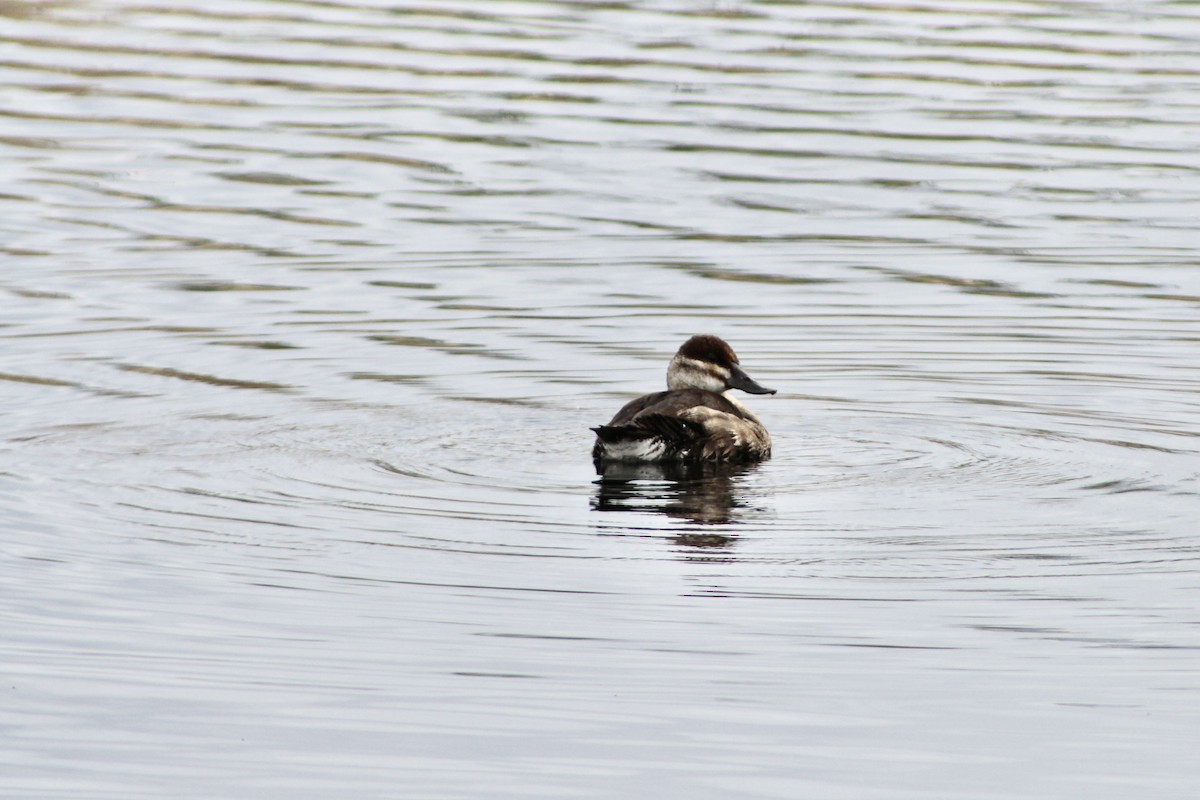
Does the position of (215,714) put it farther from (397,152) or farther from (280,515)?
(397,152)

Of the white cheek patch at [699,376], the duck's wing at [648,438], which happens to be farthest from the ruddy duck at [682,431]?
the white cheek patch at [699,376]

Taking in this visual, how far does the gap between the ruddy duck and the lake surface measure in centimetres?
24

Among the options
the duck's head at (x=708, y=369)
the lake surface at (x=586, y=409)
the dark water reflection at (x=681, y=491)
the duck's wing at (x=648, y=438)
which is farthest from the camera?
the duck's head at (x=708, y=369)

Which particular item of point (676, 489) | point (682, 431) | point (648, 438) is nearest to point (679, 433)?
point (682, 431)

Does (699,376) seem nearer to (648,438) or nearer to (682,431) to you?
(682,431)

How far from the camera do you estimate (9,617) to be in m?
8.51

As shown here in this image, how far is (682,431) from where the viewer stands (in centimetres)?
1152

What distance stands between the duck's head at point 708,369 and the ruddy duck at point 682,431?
192mm

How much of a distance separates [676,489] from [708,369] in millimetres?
1430

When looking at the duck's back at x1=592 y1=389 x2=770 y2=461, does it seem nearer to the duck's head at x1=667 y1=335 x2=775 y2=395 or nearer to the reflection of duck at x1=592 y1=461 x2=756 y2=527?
the reflection of duck at x1=592 y1=461 x2=756 y2=527

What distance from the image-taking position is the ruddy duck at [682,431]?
37.0ft

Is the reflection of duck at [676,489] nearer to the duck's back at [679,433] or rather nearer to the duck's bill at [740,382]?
the duck's back at [679,433]

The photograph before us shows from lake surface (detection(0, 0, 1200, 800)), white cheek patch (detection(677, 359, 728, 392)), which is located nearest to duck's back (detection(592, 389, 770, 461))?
lake surface (detection(0, 0, 1200, 800))

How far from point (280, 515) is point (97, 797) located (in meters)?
3.50
